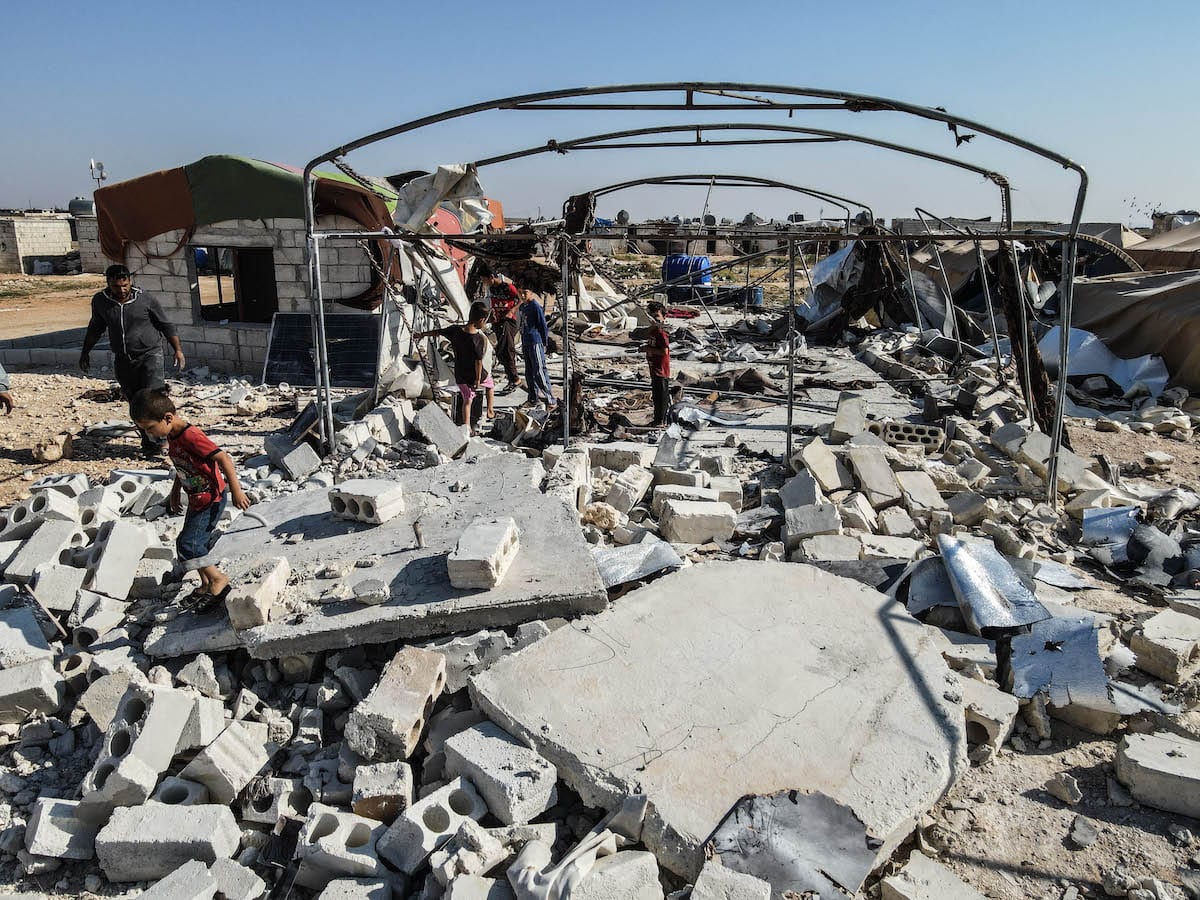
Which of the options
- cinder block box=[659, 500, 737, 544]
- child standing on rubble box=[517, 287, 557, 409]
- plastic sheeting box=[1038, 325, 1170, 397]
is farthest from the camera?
plastic sheeting box=[1038, 325, 1170, 397]

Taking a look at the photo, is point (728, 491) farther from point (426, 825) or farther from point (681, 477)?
point (426, 825)

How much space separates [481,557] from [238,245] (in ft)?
34.8

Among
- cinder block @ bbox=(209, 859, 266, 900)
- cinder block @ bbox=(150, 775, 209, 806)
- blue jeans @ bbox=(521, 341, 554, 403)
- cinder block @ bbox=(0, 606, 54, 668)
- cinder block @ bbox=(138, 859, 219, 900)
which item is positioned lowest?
cinder block @ bbox=(209, 859, 266, 900)

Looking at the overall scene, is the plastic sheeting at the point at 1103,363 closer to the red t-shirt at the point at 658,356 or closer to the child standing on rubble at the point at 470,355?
the red t-shirt at the point at 658,356

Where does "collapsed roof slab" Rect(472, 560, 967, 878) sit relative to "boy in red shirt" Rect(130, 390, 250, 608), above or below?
below

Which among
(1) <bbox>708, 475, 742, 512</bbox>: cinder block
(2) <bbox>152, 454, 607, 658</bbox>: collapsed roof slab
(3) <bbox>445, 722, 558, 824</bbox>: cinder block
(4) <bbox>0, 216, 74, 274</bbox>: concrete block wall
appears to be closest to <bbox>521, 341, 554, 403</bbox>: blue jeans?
(1) <bbox>708, 475, 742, 512</bbox>: cinder block

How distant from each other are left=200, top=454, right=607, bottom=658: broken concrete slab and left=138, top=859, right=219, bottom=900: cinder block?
114 centimetres

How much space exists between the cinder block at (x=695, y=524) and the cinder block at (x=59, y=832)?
4.03 meters

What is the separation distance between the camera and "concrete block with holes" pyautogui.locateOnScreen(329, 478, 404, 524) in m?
5.25

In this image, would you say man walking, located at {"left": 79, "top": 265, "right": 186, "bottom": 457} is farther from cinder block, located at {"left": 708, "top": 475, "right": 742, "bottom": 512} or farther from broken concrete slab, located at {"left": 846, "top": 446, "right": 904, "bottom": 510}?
broken concrete slab, located at {"left": 846, "top": 446, "right": 904, "bottom": 510}

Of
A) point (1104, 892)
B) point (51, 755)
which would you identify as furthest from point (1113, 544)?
point (51, 755)

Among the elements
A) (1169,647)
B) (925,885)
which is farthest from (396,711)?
(1169,647)

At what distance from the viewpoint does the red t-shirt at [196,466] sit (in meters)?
4.39

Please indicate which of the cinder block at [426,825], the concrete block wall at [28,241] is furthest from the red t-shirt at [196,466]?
the concrete block wall at [28,241]
